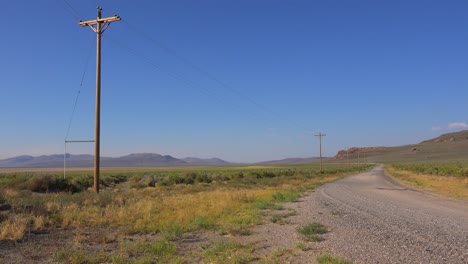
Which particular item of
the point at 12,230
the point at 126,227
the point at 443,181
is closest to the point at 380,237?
the point at 126,227

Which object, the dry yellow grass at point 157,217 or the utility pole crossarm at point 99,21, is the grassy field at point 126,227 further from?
the utility pole crossarm at point 99,21

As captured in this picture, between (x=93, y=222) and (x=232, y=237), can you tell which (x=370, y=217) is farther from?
(x=93, y=222)

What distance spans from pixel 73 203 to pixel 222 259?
12.4 metres

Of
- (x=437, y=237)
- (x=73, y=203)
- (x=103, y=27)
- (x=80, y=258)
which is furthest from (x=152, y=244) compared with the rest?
(x=103, y=27)

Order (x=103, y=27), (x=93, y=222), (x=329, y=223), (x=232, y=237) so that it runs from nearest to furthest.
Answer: (x=232, y=237), (x=329, y=223), (x=93, y=222), (x=103, y=27)

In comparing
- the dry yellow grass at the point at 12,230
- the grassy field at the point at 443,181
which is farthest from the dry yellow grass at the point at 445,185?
the dry yellow grass at the point at 12,230

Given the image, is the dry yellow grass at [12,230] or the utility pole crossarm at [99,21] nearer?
the dry yellow grass at [12,230]

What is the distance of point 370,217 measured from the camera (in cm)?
1565

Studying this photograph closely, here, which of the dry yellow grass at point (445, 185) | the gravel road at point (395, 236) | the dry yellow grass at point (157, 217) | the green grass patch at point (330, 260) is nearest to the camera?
the green grass patch at point (330, 260)

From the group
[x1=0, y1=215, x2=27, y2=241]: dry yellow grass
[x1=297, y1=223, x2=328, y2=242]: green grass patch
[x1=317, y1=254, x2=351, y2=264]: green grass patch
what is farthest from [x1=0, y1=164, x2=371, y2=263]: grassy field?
[x1=297, y1=223, x2=328, y2=242]: green grass patch

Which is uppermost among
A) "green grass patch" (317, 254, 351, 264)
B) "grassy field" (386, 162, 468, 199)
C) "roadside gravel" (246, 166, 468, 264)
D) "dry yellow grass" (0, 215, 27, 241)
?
"dry yellow grass" (0, 215, 27, 241)

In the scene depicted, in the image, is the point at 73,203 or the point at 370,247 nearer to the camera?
the point at 370,247

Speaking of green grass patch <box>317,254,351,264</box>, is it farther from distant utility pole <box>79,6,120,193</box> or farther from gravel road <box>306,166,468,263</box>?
distant utility pole <box>79,6,120,193</box>

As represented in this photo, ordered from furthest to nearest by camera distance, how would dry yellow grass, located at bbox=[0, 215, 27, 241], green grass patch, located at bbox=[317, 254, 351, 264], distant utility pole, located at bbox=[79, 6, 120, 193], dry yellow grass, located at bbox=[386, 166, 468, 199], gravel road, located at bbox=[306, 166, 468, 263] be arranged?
dry yellow grass, located at bbox=[386, 166, 468, 199]
distant utility pole, located at bbox=[79, 6, 120, 193]
dry yellow grass, located at bbox=[0, 215, 27, 241]
gravel road, located at bbox=[306, 166, 468, 263]
green grass patch, located at bbox=[317, 254, 351, 264]
